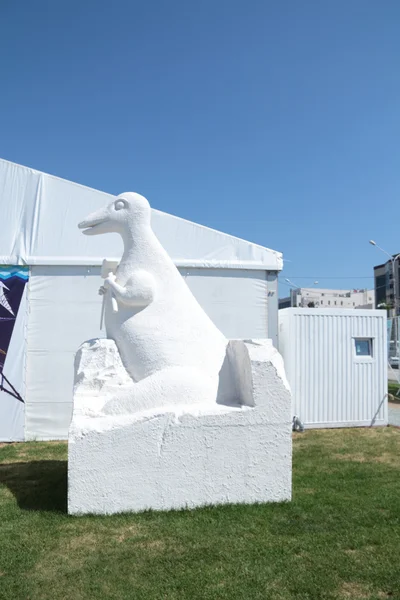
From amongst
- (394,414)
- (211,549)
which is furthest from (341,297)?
(211,549)

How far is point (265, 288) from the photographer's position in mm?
8688

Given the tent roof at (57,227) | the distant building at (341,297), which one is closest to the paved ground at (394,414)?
the tent roof at (57,227)

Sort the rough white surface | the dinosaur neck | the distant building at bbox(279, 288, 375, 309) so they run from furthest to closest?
the distant building at bbox(279, 288, 375, 309)
the dinosaur neck
the rough white surface

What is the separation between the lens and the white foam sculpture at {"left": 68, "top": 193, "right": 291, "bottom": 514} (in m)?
4.06

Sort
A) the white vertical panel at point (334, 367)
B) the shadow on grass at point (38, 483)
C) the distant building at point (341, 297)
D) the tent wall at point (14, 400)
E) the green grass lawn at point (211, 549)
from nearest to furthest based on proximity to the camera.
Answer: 1. the green grass lawn at point (211, 549)
2. the shadow on grass at point (38, 483)
3. the tent wall at point (14, 400)
4. the white vertical panel at point (334, 367)
5. the distant building at point (341, 297)

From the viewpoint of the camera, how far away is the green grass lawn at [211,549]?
9.62 feet

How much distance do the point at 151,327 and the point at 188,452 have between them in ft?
4.24

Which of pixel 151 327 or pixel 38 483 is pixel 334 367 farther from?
pixel 38 483

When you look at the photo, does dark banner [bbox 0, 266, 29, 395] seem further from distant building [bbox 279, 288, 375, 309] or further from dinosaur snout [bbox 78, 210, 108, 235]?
distant building [bbox 279, 288, 375, 309]

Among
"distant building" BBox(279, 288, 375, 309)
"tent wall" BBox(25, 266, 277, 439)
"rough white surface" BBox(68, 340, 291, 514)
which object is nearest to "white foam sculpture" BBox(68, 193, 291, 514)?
"rough white surface" BBox(68, 340, 291, 514)

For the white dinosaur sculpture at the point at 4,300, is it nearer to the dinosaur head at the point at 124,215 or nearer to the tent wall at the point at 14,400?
the tent wall at the point at 14,400

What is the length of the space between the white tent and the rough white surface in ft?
12.2

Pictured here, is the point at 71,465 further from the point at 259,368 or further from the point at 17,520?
the point at 259,368

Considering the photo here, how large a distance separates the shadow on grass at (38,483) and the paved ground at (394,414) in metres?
6.35
